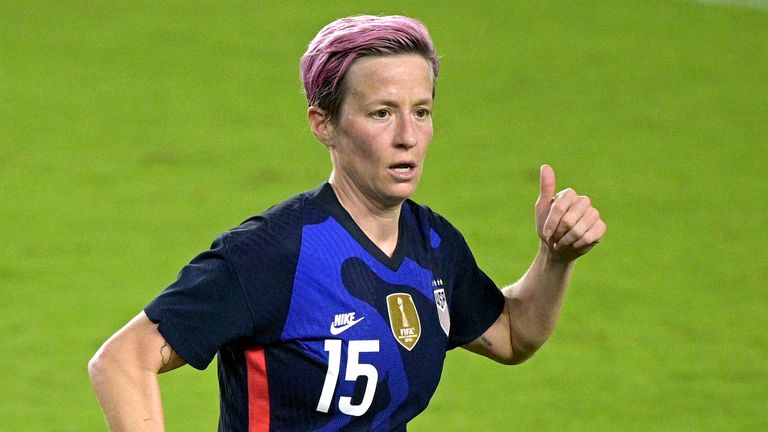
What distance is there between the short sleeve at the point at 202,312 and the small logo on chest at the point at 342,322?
158 mm

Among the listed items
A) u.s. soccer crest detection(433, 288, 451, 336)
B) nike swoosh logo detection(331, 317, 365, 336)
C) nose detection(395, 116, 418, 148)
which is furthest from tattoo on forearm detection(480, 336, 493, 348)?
nose detection(395, 116, 418, 148)

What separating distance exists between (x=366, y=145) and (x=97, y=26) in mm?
6331

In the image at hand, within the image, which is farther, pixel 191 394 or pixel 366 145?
pixel 191 394

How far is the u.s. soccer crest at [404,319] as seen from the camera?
8.16 feet

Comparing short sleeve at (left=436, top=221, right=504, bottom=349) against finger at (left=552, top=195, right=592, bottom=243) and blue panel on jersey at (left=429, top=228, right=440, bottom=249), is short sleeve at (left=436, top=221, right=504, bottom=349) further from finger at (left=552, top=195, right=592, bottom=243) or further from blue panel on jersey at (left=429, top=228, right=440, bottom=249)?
finger at (left=552, top=195, right=592, bottom=243)

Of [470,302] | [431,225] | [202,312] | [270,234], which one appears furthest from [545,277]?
[202,312]

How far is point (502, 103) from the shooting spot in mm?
7562

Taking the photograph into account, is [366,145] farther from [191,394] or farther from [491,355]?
[191,394]

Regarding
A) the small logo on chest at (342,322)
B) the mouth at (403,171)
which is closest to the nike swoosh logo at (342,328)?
the small logo on chest at (342,322)

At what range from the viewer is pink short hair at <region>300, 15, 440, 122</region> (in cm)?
241

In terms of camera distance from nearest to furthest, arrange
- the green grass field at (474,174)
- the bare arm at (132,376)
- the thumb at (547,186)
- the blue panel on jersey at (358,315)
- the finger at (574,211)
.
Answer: the bare arm at (132,376)
the blue panel on jersey at (358,315)
the finger at (574,211)
the thumb at (547,186)
the green grass field at (474,174)

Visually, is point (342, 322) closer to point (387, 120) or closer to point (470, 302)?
point (387, 120)

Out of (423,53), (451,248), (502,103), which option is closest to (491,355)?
(451,248)

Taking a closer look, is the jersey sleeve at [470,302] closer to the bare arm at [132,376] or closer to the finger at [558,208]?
the finger at [558,208]
